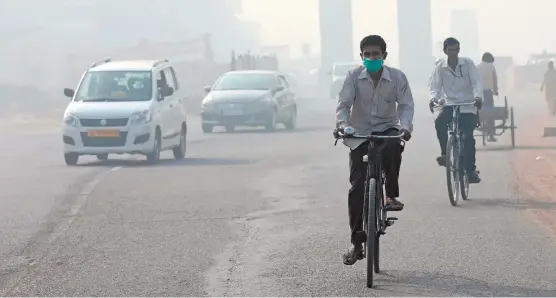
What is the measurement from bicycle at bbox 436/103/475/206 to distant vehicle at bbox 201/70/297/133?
1826 cm

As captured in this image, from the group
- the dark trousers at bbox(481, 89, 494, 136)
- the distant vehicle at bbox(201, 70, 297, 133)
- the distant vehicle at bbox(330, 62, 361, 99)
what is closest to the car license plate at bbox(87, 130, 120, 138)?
the dark trousers at bbox(481, 89, 494, 136)

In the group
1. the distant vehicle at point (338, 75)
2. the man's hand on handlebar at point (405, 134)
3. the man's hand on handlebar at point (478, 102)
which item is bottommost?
the distant vehicle at point (338, 75)

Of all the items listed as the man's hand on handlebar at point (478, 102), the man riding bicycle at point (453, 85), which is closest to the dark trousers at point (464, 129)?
the man riding bicycle at point (453, 85)

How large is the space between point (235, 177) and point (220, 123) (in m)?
14.3

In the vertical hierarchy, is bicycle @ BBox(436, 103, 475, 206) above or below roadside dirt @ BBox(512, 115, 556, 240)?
above

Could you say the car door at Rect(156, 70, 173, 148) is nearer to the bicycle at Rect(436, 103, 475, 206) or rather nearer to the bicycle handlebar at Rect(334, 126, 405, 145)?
the bicycle at Rect(436, 103, 475, 206)

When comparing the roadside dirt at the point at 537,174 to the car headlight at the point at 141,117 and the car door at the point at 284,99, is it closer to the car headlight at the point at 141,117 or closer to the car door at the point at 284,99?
the car headlight at the point at 141,117

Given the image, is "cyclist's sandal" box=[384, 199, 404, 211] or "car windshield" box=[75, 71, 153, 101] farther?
"car windshield" box=[75, 71, 153, 101]

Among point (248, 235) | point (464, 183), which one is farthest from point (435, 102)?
point (248, 235)

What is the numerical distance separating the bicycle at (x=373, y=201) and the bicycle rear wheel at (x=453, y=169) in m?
4.73

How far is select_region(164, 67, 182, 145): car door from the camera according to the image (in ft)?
77.9

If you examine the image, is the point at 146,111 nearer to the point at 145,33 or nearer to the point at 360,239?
the point at 360,239

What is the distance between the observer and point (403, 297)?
8664 mm

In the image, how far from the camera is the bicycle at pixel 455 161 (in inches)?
563
